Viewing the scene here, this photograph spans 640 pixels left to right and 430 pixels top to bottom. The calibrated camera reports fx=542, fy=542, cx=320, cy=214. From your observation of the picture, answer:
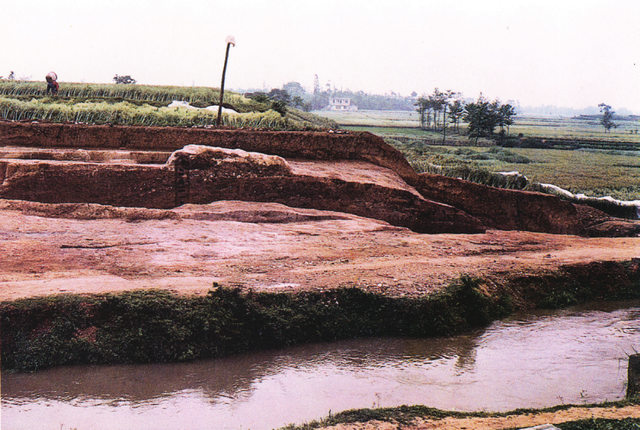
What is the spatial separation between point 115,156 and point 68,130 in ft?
5.56

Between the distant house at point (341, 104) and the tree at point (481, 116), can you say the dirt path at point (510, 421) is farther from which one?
the distant house at point (341, 104)

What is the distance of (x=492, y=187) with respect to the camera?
1153 centimetres

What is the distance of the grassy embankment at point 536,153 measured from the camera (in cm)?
1198

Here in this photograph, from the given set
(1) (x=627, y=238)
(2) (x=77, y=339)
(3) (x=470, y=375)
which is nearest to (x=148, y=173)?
(2) (x=77, y=339)

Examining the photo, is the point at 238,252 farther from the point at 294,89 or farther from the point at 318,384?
the point at 294,89

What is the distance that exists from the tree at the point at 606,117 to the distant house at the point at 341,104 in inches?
215

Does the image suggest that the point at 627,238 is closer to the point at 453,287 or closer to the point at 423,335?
the point at 453,287

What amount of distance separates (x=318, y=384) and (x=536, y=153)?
9.19 meters

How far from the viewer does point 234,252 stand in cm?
711

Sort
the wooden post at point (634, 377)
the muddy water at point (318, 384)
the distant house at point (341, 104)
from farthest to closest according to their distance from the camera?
the distant house at point (341, 104) → the wooden post at point (634, 377) → the muddy water at point (318, 384)

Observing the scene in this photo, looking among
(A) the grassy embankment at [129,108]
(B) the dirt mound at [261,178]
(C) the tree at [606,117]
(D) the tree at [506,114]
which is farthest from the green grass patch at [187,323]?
(C) the tree at [606,117]

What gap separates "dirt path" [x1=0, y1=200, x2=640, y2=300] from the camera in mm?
6297

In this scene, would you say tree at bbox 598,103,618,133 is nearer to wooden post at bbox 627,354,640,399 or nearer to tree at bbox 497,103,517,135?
tree at bbox 497,103,517,135

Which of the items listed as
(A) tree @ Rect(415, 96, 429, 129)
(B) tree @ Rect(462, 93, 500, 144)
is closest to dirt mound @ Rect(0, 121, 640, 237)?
(A) tree @ Rect(415, 96, 429, 129)
